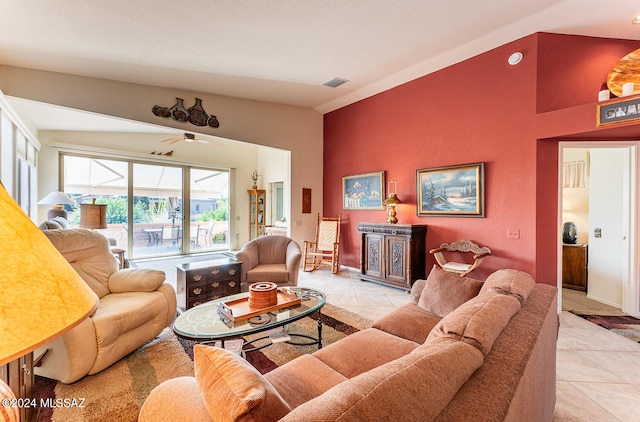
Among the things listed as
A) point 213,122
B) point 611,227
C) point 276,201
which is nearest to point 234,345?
point 213,122

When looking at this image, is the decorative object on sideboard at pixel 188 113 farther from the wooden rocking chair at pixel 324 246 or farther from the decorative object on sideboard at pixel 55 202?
the wooden rocking chair at pixel 324 246

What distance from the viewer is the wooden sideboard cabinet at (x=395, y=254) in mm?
4234

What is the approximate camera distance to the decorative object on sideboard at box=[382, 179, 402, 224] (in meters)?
4.67

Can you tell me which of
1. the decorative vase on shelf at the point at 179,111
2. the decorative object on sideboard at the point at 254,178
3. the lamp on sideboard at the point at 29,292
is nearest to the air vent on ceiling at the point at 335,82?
the decorative vase on shelf at the point at 179,111

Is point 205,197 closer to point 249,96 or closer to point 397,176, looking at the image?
point 249,96

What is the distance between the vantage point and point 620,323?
312cm

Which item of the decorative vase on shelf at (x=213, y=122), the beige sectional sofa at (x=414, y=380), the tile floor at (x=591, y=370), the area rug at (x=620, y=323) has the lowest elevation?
the tile floor at (x=591, y=370)

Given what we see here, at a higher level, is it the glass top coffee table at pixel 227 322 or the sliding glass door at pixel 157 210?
the sliding glass door at pixel 157 210

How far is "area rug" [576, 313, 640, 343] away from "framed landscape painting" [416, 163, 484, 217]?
1.67 m

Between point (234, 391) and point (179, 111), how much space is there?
185 inches

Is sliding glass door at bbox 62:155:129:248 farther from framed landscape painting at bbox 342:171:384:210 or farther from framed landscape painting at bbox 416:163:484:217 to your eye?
framed landscape painting at bbox 416:163:484:217

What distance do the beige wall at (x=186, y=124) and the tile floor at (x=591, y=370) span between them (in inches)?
124

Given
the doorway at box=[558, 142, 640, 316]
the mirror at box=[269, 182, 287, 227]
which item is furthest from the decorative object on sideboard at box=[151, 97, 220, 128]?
the doorway at box=[558, 142, 640, 316]

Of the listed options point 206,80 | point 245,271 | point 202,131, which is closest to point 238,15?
point 206,80
